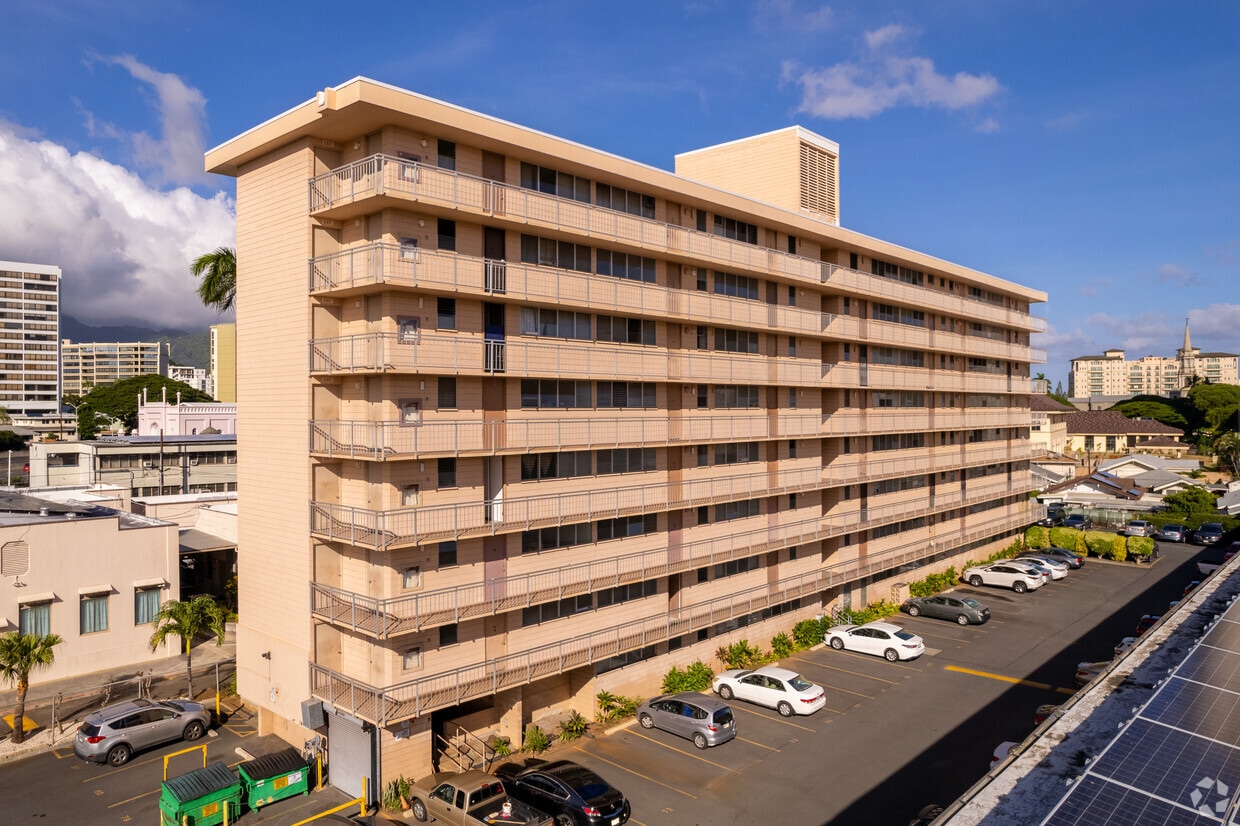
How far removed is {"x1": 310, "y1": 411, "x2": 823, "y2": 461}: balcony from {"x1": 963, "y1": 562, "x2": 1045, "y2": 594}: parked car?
1044 inches

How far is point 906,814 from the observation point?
23.1 meters

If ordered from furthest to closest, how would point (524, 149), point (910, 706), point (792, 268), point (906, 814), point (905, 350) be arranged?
point (905, 350) → point (792, 268) → point (910, 706) → point (524, 149) → point (906, 814)

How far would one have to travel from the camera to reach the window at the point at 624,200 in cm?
2961

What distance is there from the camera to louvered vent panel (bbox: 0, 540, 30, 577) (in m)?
32.4

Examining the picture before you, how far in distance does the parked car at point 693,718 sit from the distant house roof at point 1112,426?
131825 millimetres

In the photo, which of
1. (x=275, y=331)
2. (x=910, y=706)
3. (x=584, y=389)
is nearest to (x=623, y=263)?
(x=584, y=389)

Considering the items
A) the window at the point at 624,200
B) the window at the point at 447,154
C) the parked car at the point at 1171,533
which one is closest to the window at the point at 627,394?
the window at the point at 624,200

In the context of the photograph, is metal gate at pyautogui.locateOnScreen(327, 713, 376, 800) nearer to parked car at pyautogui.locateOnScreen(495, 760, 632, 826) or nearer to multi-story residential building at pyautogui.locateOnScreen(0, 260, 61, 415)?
parked car at pyautogui.locateOnScreen(495, 760, 632, 826)

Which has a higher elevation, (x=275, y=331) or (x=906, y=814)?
(x=275, y=331)

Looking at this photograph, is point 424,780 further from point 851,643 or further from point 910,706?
point 851,643

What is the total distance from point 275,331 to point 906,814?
82.1 ft

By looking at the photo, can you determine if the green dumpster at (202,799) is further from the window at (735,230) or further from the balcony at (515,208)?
the window at (735,230)

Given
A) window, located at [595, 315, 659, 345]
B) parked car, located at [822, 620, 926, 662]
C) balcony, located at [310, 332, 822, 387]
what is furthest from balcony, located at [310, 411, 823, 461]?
parked car, located at [822, 620, 926, 662]

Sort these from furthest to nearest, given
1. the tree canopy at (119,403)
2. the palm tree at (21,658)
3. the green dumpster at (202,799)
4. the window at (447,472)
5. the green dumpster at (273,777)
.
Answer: the tree canopy at (119,403) < the palm tree at (21,658) < the window at (447,472) < the green dumpster at (273,777) < the green dumpster at (202,799)
